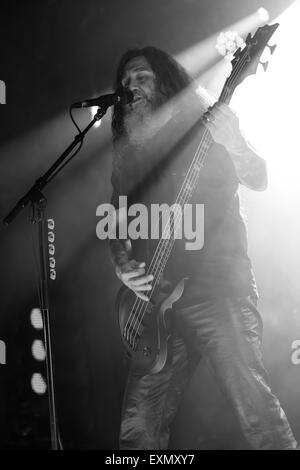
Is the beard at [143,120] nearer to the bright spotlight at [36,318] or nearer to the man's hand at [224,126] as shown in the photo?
the man's hand at [224,126]

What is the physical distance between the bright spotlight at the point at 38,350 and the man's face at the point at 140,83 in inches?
42.6

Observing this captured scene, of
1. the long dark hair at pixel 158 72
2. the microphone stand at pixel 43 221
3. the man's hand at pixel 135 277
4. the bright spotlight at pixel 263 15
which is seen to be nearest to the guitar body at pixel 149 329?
the man's hand at pixel 135 277

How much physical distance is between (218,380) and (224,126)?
3.37ft

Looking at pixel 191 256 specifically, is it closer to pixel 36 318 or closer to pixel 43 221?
pixel 43 221

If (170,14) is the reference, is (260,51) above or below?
below

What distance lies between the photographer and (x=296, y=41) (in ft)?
7.54

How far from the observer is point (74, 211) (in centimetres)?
231

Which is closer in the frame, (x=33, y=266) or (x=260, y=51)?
(x=260, y=51)

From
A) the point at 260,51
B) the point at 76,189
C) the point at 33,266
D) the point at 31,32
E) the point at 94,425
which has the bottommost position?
the point at 94,425

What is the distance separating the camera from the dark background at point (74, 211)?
7.39ft

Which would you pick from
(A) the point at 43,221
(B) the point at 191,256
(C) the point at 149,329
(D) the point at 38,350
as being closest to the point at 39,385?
(D) the point at 38,350
